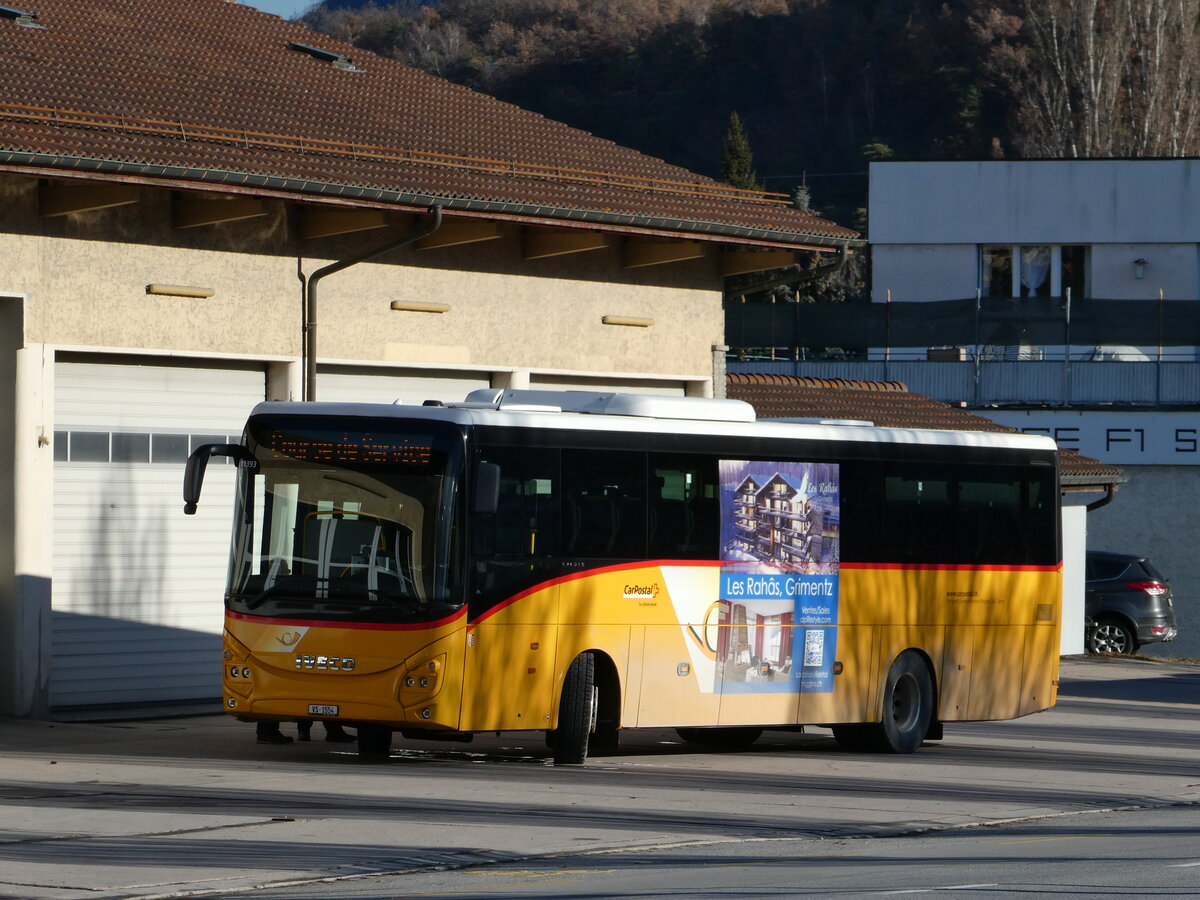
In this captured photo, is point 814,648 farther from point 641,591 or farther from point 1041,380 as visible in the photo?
point 1041,380

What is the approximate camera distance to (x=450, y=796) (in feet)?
42.9

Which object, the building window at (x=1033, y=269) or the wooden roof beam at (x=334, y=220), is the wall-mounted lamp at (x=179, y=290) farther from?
Result: the building window at (x=1033, y=269)

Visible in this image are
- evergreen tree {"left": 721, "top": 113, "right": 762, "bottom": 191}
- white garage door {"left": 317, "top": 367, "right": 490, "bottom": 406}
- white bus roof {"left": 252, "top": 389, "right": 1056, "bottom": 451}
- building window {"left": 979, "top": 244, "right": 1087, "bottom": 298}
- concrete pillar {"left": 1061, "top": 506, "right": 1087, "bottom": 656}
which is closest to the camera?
white bus roof {"left": 252, "top": 389, "right": 1056, "bottom": 451}

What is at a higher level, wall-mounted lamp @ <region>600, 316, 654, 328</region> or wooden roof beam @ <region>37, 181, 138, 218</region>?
wooden roof beam @ <region>37, 181, 138, 218</region>

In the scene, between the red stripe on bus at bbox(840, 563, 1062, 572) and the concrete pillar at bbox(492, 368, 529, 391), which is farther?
the concrete pillar at bbox(492, 368, 529, 391)

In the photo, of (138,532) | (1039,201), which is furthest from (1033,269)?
(138,532)

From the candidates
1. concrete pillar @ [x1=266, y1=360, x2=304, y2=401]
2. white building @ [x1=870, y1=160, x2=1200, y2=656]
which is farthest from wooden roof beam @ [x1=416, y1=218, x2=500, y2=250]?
white building @ [x1=870, y1=160, x2=1200, y2=656]

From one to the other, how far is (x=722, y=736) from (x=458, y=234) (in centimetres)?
579

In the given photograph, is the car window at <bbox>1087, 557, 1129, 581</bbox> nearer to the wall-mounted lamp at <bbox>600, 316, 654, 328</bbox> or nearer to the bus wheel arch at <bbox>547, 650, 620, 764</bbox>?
the wall-mounted lamp at <bbox>600, 316, 654, 328</bbox>

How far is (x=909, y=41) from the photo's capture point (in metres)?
116

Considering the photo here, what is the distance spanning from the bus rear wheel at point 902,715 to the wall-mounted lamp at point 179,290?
7.00 meters

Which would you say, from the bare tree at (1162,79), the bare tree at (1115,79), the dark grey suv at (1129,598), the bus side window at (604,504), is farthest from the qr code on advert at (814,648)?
the bare tree at (1162,79)

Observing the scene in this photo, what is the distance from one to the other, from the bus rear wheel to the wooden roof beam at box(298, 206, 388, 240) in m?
6.54

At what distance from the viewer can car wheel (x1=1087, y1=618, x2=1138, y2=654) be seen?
31.9m
